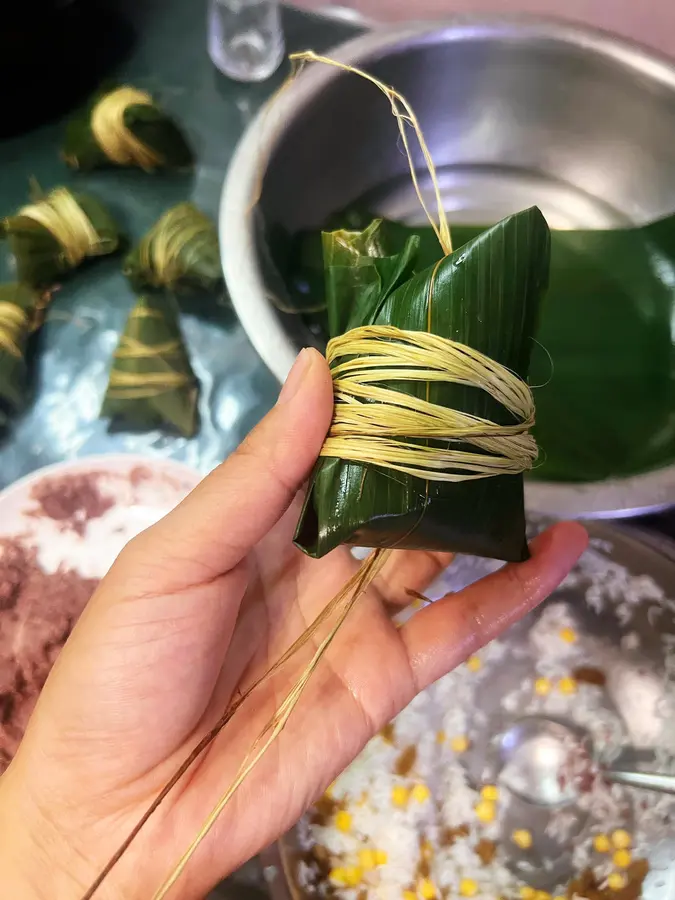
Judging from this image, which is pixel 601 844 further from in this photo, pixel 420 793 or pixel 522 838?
pixel 420 793

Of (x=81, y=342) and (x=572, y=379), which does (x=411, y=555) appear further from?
(x=81, y=342)

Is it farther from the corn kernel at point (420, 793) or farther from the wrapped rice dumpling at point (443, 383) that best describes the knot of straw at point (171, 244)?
the corn kernel at point (420, 793)

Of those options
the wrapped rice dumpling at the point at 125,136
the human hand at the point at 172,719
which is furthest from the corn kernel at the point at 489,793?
the wrapped rice dumpling at the point at 125,136

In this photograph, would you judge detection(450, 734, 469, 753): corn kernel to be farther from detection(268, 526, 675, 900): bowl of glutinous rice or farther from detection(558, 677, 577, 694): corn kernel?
detection(558, 677, 577, 694): corn kernel

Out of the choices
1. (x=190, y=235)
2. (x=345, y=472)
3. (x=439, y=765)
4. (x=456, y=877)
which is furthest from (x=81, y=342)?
(x=456, y=877)

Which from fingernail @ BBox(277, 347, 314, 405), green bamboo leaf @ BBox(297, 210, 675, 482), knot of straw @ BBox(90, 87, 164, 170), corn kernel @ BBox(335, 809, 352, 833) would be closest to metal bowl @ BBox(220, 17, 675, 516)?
green bamboo leaf @ BBox(297, 210, 675, 482)

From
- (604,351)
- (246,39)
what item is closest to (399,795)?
(604,351)

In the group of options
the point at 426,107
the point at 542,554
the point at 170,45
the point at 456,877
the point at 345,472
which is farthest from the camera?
the point at 170,45
